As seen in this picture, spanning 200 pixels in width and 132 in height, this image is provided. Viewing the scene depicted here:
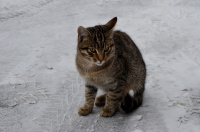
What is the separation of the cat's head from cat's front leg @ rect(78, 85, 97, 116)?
22.4 inches

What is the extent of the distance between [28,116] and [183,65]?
2.84 m

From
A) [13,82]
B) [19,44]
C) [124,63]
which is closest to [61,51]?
[19,44]

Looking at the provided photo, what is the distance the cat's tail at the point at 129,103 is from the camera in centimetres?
334

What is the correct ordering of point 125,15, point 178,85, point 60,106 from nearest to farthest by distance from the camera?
point 60,106 < point 178,85 < point 125,15

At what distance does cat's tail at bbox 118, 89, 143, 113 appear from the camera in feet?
11.0

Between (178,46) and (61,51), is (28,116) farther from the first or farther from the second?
(178,46)

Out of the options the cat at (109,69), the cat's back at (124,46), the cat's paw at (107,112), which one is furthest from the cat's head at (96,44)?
the cat's paw at (107,112)

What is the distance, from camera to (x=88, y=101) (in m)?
3.55

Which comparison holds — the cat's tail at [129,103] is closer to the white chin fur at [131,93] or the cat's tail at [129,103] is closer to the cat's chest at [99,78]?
the white chin fur at [131,93]

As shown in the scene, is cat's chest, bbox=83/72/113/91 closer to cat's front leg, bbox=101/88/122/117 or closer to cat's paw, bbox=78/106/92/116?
cat's front leg, bbox=101/88/122/117

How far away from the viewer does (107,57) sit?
3166mm

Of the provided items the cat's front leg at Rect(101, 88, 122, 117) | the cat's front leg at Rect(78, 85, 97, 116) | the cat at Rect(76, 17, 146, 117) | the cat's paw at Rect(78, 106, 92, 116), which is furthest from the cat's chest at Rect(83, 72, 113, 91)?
the cat's paw at Rect(78, 106, 92, 116)

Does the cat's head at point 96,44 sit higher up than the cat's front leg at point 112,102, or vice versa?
the cat's head at point 96,44

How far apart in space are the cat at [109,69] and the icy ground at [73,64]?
0.61 ft
